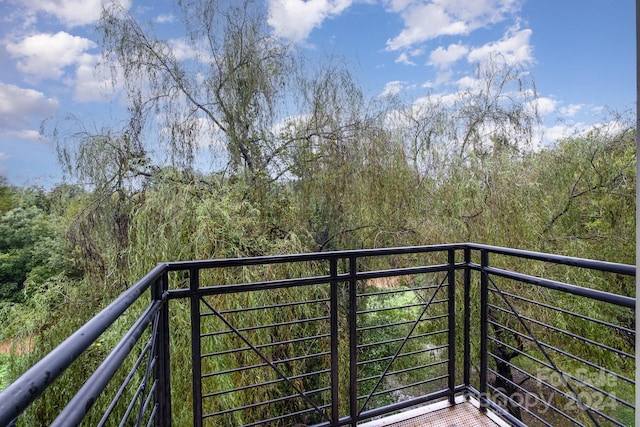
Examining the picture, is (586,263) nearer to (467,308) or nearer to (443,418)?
(467,308)

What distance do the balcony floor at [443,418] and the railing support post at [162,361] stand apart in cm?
105

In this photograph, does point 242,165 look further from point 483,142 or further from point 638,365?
point 638,365

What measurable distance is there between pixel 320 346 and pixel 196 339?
1926mm

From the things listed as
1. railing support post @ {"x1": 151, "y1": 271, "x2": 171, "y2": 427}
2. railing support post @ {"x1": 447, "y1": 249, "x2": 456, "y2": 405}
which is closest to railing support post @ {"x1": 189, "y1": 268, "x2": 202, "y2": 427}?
railing support post @ {"x1": 151, "y1": 271, "x2": 171, "y2": 427}

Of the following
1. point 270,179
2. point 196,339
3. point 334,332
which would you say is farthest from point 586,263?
point 270,179

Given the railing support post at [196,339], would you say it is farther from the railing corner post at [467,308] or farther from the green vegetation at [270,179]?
the railing corner post at [467,308]

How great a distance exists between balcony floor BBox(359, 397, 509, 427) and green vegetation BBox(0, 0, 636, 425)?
4.16ft

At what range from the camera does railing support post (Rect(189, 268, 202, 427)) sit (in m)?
1.51

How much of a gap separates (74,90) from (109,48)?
54 cm

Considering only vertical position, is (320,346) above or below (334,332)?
below

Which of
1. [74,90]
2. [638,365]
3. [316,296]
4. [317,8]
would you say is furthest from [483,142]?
[74,90]

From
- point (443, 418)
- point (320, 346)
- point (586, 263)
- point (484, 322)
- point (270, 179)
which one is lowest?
point (320, 346)

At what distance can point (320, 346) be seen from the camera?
3.27 meters

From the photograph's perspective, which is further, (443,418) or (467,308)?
(467,308)
